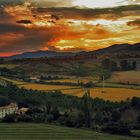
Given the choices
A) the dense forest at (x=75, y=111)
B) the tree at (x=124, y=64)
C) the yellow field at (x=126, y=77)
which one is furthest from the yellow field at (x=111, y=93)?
the tree at (x=124, y=64)

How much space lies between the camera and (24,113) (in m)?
84.5

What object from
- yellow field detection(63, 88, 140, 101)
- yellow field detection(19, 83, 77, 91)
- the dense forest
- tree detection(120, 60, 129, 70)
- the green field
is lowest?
the green field

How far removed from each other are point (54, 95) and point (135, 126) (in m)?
31.0

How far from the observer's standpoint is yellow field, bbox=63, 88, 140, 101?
98000 mm

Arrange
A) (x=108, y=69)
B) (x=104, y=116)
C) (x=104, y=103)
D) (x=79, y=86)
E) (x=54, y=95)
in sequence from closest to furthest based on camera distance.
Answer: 1. (x=104, y=116)
2. (x=104, y=103)
3. (x=54, y=95)
4. (x=79, y=86)
5. (x=108, y=69)

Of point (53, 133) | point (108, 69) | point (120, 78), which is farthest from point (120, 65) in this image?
point (53, 133)

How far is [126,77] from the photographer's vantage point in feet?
397

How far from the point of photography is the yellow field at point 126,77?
117 m

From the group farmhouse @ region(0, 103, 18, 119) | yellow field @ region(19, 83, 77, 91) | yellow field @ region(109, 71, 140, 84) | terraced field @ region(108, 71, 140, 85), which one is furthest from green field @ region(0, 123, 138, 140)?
yellow field @ region(109, 71, 140, 84)

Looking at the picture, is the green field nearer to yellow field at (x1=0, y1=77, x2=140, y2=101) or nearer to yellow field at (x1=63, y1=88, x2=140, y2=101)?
yellow field at (x1=63, y1=88, x2=140, y2=101)

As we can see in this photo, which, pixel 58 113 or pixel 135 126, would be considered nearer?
pixel 135 126

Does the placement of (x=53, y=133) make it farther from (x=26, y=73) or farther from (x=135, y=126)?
(x=26, y=73)

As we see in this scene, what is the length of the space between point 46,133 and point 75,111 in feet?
63.3

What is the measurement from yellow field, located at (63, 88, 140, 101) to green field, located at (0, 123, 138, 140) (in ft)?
89.7
